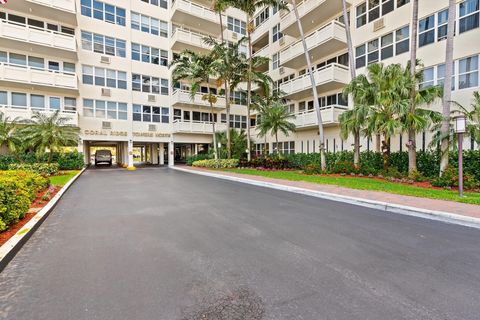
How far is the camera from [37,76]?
2075cm

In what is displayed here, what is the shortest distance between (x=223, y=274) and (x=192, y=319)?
1002mm

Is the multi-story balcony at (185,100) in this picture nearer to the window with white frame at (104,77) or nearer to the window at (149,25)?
the window with white frame at (104,77)

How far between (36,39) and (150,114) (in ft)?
37.3

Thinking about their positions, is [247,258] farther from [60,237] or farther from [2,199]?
[2,199]

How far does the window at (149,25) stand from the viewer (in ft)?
89.1

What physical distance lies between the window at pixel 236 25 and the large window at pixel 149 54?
9800 mm

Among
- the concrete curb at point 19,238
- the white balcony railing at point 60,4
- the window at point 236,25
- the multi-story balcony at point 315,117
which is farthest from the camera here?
the window at point 236,25

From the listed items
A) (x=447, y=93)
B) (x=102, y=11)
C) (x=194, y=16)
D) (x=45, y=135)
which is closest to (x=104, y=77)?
(x=102, y=11)

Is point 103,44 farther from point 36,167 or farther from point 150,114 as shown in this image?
point 36,167

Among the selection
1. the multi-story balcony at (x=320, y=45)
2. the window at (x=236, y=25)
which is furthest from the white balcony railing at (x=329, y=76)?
the window at (x=236, y=25)

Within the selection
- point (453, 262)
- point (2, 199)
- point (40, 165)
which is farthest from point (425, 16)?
point (40, 165)

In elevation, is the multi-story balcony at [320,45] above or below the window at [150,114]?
above

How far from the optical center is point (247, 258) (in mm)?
4012

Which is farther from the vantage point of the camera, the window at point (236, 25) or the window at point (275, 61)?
the window at point (236, 25)
